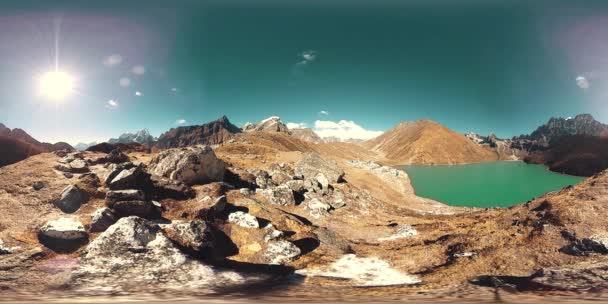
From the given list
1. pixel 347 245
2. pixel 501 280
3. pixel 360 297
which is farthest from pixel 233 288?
pixel 501 280

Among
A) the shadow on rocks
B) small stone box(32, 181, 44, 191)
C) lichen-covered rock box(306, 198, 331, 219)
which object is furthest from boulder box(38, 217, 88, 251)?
lichen-covered rock box(306, 198, 331, 219)

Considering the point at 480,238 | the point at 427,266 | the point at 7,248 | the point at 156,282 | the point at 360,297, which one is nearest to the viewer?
the point at 360,297

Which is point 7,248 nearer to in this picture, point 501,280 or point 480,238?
point 501,280

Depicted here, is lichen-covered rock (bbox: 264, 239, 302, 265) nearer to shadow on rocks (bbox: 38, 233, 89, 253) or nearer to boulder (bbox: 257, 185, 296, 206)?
shadow on rocks (bbox: 38, 233, 89, 253)

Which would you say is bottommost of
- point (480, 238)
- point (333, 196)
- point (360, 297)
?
point (360, 297)

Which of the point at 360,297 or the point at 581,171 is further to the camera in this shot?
the point at 581,171

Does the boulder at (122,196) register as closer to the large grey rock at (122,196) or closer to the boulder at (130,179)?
the large grey rock at (122,196)

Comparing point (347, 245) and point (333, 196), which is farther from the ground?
point (333, 196)
